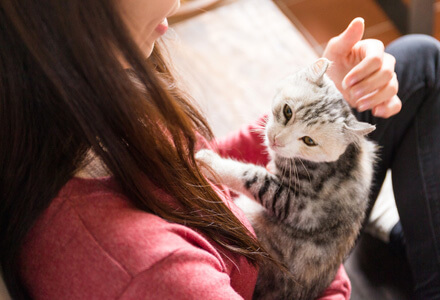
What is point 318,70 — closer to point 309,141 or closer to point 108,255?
point 309,141

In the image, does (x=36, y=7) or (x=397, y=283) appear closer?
(x=36, y=7)

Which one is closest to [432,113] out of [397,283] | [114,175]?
[397,283]

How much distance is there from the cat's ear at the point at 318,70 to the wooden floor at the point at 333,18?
3.52 feet

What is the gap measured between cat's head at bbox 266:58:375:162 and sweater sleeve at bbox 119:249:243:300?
0.44 meters

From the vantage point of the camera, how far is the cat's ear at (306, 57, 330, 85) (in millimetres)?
937

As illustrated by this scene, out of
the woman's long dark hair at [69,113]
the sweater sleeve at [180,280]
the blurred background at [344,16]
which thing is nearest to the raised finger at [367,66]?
the woman's long dark hair at [69,113]

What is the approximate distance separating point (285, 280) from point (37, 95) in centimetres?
64

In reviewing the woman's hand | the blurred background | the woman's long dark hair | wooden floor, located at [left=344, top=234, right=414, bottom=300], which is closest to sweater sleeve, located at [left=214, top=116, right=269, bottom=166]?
the woman's hand

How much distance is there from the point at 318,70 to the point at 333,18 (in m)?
1.35

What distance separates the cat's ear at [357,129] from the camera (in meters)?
0.88

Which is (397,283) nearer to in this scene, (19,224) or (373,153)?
(373,153)

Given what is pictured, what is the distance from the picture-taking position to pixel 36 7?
0.50 metres

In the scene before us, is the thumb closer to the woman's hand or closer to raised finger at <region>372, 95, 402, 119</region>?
the woman's hand

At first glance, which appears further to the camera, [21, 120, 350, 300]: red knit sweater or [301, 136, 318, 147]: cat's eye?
[301, 136, 318, 147]: cat's eye
